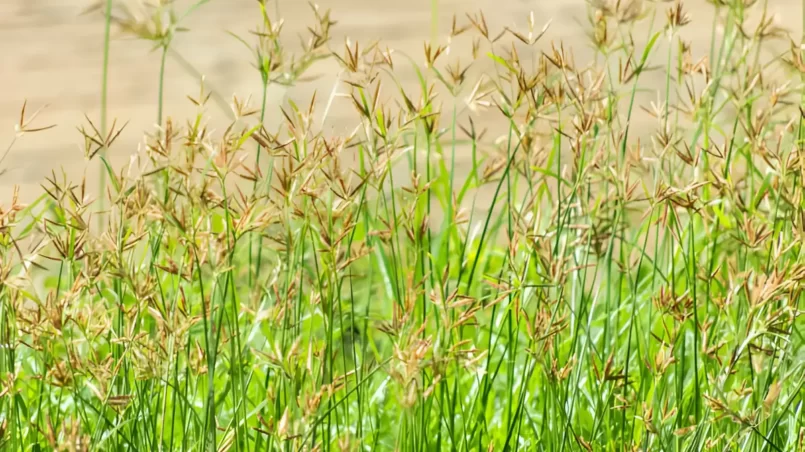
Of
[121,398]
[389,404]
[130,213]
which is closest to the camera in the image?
[121,398]

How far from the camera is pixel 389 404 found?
6.22 feet

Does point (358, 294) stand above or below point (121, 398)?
below

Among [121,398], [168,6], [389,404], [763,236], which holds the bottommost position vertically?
[389,404]

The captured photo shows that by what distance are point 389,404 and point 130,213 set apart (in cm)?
93

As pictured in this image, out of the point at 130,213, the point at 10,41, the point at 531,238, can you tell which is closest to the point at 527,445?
the point at 531,238

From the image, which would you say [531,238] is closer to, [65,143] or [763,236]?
[763,236]

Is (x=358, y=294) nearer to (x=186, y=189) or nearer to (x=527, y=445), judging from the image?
(x=527, y=445)

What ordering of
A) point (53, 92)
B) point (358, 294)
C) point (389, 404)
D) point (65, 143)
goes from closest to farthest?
point (389, 404) < point (358, 294) < point (65, 143) < point (53, 92)

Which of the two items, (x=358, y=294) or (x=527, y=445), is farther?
(x=358, y=294)

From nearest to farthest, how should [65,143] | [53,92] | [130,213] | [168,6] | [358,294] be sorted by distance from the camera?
[130,213], [168,6], [358,294], [65,143], [53,92]

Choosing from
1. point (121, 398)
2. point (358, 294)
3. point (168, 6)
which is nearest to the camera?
point (121, 398)

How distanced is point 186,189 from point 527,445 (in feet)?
2.99

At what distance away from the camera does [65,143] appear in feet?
15.1

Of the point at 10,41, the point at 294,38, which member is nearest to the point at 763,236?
the point at 294,38
